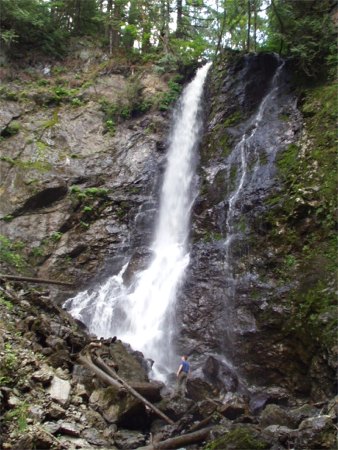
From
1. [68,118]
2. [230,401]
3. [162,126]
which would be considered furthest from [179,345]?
[68,118]

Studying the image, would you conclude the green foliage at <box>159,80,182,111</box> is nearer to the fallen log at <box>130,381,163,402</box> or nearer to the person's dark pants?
the person's dark pants

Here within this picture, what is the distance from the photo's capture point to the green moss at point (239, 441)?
204 inches

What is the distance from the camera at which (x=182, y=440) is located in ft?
20.0

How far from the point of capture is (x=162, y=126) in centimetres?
1767

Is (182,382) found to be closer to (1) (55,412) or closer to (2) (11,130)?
(1) (55,412)

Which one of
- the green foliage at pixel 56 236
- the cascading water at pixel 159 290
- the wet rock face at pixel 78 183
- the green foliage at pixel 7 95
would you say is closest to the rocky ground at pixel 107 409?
the cascading water at pixel 159 290

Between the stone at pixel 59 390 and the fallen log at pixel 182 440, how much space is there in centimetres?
145

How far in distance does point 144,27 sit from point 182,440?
19660 mm

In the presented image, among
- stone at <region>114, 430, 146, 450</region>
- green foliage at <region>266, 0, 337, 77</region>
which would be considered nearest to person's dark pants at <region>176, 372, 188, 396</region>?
stone at <region>114, 430, 146, 450</region>

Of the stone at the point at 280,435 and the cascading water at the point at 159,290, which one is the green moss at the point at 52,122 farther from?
the stone at the point at 280,435

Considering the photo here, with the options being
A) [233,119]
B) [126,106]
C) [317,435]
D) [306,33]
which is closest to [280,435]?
[317,435]

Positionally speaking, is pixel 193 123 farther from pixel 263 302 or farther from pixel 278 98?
pixel 263 302

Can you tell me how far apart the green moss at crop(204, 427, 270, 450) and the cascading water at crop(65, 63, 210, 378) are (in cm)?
424

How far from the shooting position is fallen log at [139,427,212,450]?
19.5 feet
